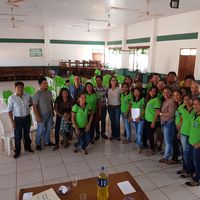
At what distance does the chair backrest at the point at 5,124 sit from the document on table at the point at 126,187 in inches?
106

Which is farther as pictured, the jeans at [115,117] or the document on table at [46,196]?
the jeans at [115,117]

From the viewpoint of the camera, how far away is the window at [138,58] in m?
11.4

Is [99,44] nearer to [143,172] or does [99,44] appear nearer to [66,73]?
[66,73]

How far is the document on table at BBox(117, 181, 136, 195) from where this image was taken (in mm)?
2121

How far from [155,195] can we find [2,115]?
3.10 meters

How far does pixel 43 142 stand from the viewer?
4555mm

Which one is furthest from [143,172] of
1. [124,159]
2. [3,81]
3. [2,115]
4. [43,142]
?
[3,81]

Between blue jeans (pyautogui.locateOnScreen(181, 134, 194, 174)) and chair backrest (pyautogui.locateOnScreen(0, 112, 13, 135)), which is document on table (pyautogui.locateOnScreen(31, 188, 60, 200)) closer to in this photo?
blue jeans (pyautogui.locateOnScreen(181, 134, 194, 174))

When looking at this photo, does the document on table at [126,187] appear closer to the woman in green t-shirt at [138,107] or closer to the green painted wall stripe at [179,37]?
the woman in green t-shirt at [138,107]

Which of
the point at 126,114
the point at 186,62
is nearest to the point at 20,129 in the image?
the point at 126,114

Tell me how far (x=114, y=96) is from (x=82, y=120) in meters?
0.95

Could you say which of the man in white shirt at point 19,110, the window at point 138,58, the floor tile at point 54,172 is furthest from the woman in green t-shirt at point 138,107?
the window at point 138,58

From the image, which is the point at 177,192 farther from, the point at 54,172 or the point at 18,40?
the point at 18,40

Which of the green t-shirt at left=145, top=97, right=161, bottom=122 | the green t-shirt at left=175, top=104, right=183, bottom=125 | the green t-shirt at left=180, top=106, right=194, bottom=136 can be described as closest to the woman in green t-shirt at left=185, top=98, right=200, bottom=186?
the green t-shirt at left=180, top=106, right=194, bottom=136
